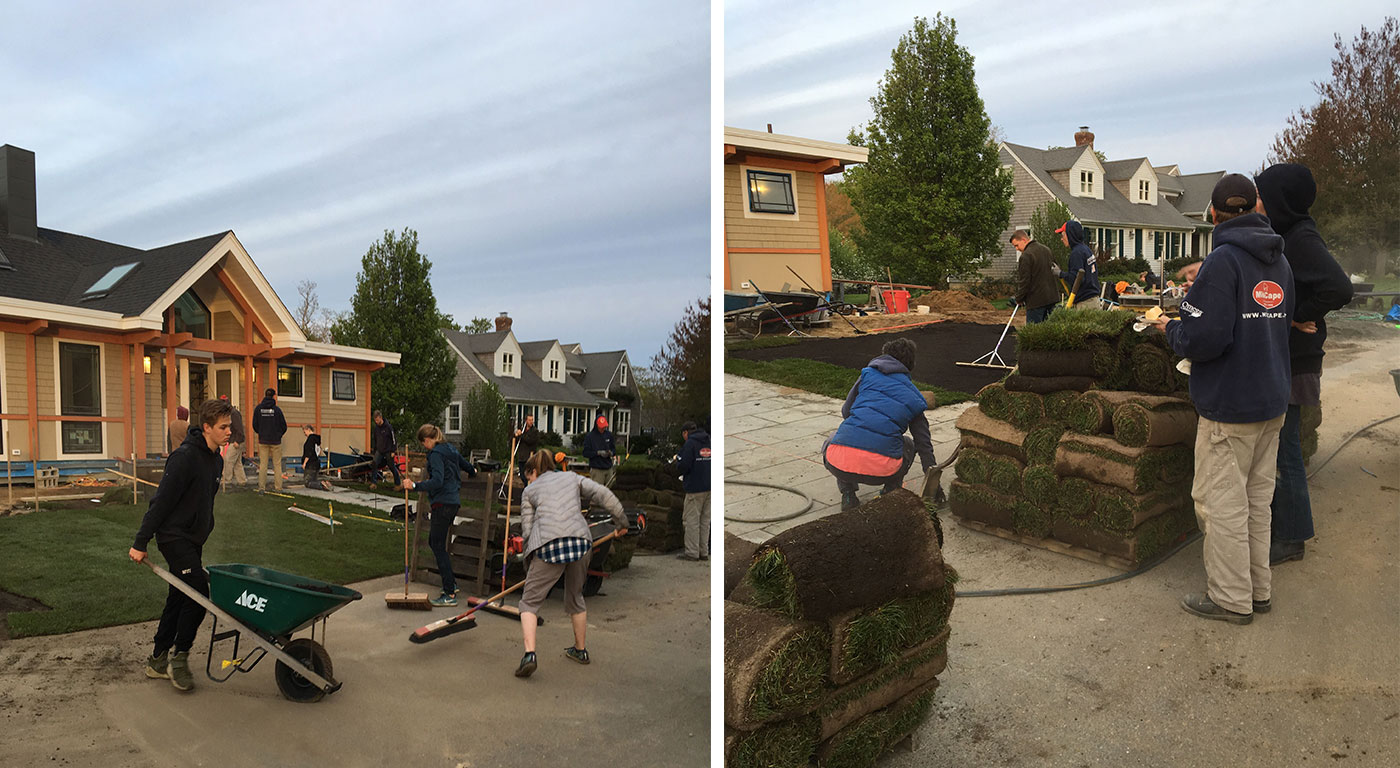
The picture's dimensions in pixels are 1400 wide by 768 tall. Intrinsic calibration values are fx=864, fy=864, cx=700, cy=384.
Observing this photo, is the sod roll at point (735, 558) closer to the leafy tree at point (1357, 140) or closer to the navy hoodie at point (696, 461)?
the navy hoodie at point (696, 461)

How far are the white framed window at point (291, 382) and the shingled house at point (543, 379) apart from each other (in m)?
0.45

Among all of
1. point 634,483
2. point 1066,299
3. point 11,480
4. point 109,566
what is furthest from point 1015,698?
point 11,480

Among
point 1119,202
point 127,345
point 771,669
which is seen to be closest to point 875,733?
point 771,669

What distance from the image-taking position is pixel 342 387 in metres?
2.52

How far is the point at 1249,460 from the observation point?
2.02 metres

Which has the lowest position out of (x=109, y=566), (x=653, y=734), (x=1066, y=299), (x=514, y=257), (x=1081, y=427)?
(x=653, y=734)

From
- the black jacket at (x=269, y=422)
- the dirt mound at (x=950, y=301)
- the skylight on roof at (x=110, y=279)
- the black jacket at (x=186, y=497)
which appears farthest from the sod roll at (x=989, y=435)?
the skylight on roof at (x=110, y=279)

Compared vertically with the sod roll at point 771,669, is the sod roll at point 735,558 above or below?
above

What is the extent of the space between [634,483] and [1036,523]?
1451mm

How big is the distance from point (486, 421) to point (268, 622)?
2.88ft

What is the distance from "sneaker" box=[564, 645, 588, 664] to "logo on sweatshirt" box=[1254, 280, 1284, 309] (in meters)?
2.10

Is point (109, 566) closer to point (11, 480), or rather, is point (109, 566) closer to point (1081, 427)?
point (11, 480)

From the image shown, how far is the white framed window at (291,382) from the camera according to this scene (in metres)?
2.38

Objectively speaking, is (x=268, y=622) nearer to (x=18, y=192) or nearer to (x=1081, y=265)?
(x=18, y=192)
